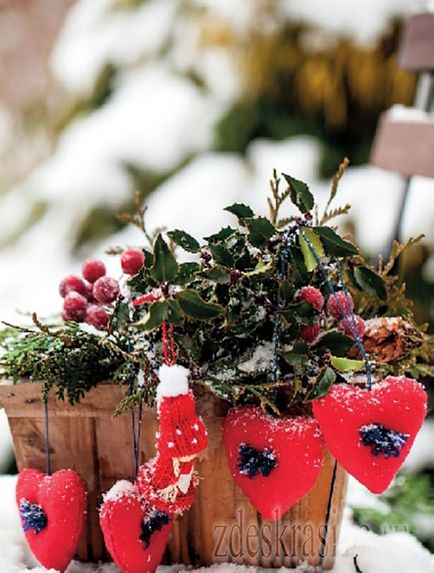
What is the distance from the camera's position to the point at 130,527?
0.77 meters

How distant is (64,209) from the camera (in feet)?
7.38

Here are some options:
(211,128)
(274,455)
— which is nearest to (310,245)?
(274,455)

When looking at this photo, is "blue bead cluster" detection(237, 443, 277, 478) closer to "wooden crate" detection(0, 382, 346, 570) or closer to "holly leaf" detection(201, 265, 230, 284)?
"wooden crate" detection(0, 382, 346, 570)

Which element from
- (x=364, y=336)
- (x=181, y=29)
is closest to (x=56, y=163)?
(x=181, y=29)

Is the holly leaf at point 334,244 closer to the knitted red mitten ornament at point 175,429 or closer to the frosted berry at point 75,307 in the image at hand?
the knitted red mitten ornament at point 175,429

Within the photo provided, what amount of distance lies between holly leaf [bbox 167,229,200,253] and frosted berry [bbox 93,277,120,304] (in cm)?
17

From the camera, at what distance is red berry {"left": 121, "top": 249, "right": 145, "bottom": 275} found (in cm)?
82

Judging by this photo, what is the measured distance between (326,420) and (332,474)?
152mm

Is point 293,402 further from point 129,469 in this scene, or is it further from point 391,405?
point 129,469

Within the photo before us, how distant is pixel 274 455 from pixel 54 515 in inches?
10.8

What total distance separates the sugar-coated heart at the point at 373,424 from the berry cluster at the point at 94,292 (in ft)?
0.92

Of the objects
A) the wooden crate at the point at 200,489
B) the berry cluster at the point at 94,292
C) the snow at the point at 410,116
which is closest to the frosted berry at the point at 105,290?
the berry cluster at the point at 94,292

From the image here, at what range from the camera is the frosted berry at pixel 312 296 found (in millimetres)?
745

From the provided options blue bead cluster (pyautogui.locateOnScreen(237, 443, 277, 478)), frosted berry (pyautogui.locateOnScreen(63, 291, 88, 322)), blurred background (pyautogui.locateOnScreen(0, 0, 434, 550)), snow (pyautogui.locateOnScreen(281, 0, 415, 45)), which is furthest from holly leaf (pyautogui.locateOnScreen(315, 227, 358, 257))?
snow (pyautogui.locateOnScreen(281, 0, 415, 45))
